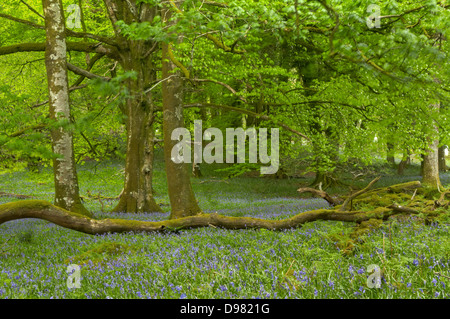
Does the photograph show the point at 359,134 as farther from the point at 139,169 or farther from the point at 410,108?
the point at 139,169

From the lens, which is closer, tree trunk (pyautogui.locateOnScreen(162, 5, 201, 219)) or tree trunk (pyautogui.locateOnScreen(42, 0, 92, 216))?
tree trunk (pyautogui.locateOnScreen(162, 5, 201, 219))

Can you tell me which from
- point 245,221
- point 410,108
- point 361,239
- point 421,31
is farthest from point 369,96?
point 361,239

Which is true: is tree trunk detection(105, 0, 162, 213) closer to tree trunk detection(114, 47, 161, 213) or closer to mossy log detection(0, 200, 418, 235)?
tree trunk detection(114, 47, 161, 213)

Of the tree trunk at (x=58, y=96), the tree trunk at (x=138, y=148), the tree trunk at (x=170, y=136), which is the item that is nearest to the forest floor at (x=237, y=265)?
the tree trunk at (x=170, y=136)

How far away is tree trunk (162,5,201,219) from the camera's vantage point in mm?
10344

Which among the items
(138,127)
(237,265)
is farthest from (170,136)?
(237,265)

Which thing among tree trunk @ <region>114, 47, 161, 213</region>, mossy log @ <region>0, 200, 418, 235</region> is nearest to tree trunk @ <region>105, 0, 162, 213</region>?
tree trunk @ <region>114, 47, 161, 213</region>

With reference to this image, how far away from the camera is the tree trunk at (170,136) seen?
10.3 metres

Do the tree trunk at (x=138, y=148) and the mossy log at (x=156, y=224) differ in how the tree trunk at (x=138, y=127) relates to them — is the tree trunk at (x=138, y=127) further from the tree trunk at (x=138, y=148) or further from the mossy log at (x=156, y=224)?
the mossy log at (x=156, y=224)

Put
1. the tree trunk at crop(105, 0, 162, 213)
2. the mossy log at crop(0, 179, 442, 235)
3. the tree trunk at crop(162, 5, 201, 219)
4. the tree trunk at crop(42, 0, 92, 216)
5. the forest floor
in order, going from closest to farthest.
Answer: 1. the forest floor
2. the mossy log at crop(0, 179, 442, 235)
3. the tree trunk at crop(162, 5, 201, 219)
4. the tree trunk at crop(42, 0, 92, 216)
5. the tree trunk at crop(105, 0, 162, 213)

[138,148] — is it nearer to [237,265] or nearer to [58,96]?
[58,96]

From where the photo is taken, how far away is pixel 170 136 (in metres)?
10.3

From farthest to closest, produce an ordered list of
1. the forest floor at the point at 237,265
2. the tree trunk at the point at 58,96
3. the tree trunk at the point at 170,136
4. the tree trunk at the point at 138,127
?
the tree trunk at the point at 138,127 → the tree trunk at the point at 58,96 → the tree trunk at the point at 170,136 → the forest floor at the point at 237,265

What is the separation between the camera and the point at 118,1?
47.2ft
